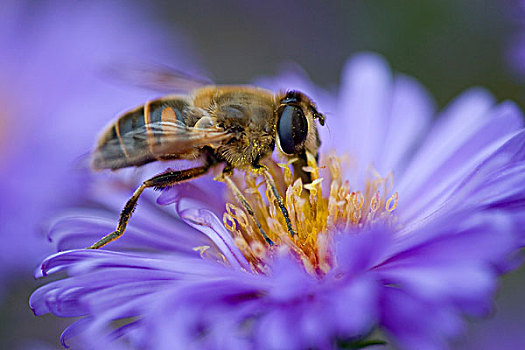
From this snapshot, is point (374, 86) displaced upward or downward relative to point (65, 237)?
upward

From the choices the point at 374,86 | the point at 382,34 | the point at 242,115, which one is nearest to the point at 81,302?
the point at 242,115

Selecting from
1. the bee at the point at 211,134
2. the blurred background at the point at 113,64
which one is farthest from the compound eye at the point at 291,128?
the blurred background at the point at 113,64

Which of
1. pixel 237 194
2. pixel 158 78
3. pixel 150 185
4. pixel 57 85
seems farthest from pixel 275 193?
pixel 57 85

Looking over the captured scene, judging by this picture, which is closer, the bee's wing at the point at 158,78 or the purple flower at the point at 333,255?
the purple flower at the point at 333,255

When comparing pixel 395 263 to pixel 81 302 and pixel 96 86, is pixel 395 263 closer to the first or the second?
pixel 81 302

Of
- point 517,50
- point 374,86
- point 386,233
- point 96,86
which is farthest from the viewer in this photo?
point 96,86

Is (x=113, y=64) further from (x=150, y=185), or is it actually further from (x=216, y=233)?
(x=216, y=233)

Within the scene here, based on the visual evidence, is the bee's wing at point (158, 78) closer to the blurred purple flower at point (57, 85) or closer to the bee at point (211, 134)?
the bee at point (211, 134)
